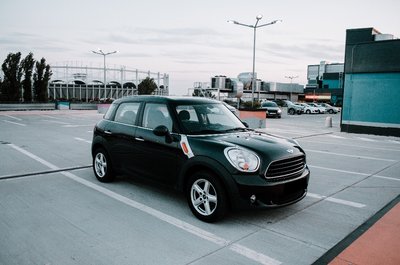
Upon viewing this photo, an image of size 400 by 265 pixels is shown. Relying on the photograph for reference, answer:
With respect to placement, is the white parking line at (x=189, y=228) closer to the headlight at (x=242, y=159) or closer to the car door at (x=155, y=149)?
the car door at (x=155, y=149)

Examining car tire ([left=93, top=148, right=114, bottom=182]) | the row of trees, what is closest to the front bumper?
car tire ([left=93, top=148, right=114, bottom=182])

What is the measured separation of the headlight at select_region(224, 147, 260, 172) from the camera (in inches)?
162

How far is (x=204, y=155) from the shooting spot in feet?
14.1

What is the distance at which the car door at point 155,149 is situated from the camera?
4.77 meters

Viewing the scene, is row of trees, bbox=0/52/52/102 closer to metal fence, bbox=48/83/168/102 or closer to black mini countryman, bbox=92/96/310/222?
metal fence, bbox=48/83/168/102

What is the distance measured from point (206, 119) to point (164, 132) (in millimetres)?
817

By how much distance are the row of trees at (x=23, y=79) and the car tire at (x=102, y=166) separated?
38.3 meters

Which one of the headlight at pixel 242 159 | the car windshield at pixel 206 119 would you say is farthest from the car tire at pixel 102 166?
the headlight at pixel 242 159

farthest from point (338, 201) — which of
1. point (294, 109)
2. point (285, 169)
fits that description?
point (294, 109)

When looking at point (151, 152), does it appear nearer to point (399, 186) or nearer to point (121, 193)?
point (121, 193)

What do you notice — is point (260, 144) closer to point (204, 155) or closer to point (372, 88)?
point (204, 155)

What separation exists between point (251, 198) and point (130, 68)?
3665 inches

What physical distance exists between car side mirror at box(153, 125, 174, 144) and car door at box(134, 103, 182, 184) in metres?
0.05

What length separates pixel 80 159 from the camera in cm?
845
